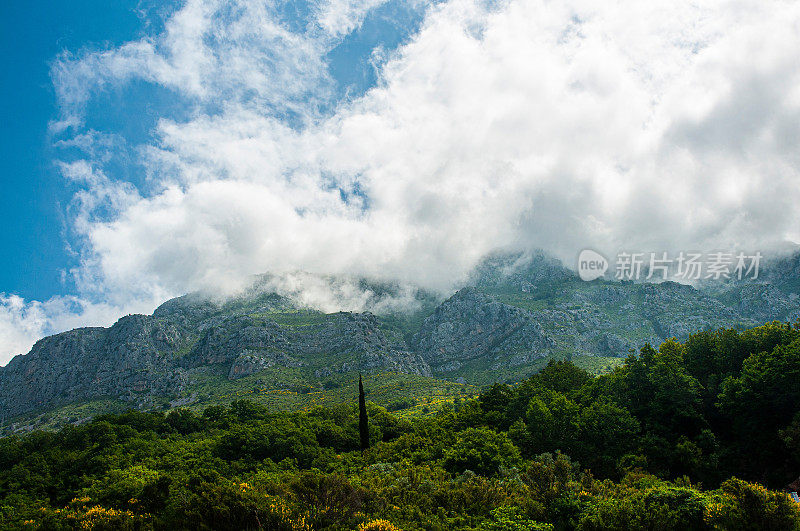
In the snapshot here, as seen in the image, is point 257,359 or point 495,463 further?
point 257,359

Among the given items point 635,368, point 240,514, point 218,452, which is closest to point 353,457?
point 218,452

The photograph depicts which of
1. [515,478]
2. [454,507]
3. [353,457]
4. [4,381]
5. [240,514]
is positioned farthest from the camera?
[4,381]

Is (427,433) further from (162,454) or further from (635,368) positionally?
(162,454)

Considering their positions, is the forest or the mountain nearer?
the forest

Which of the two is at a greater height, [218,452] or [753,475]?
[753,475]

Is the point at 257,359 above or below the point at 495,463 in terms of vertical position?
below

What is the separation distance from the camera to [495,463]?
3897cm

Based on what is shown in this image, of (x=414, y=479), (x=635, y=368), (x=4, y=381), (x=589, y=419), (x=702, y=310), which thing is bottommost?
(x=4, y=381)

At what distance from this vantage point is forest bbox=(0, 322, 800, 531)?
2064cm

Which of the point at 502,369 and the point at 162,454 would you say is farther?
the point at 502,369

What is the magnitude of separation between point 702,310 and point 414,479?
221473mm

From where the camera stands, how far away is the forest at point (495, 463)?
20641mm

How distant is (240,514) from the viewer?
1992cm

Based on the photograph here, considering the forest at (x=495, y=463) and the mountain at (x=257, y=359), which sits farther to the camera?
the mountain at (x=257, y=359)
